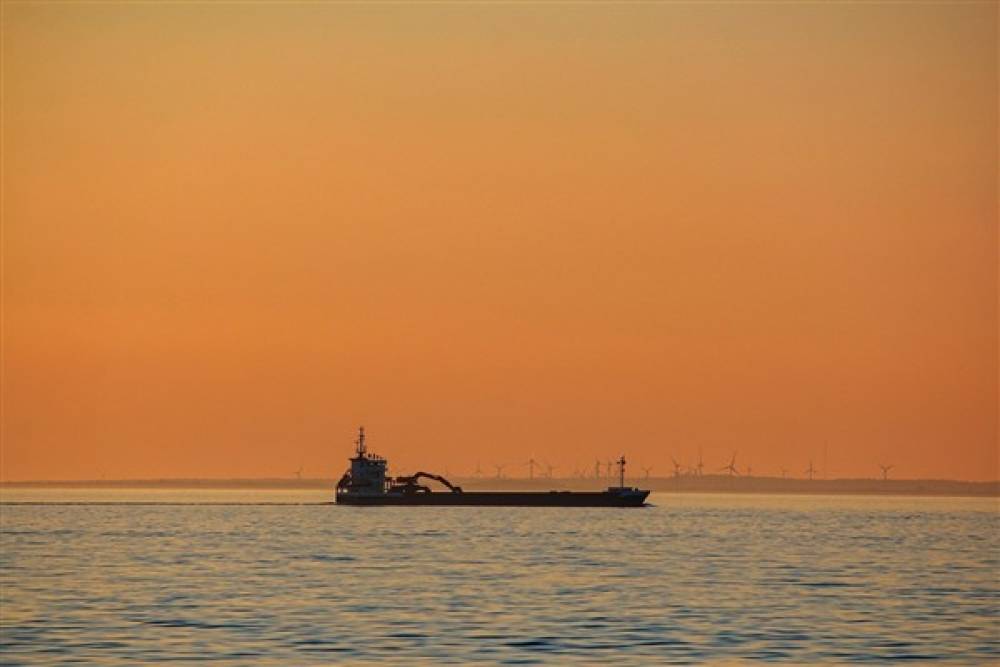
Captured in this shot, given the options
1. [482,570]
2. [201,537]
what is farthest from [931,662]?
[201,537]

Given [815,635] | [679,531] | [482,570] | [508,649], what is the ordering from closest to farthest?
[508,649] → [815,635] → [482,570] → [679,531]

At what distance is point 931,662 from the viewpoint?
5972cm

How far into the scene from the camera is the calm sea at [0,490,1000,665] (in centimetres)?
6200

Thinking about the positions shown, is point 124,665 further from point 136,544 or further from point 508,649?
point 136,544

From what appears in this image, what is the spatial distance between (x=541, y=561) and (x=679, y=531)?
251 ft

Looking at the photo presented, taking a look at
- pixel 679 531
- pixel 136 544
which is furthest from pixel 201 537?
pixel 679 531

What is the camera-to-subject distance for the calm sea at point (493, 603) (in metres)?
62.0

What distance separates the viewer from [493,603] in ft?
263

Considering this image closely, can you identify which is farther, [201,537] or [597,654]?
[201,537]

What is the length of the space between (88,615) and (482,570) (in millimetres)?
35005

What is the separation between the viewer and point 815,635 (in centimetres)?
6756

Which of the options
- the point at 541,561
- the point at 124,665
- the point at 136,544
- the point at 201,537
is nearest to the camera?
the point at 124,665

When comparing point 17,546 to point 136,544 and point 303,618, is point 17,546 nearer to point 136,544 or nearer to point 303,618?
point 136,544

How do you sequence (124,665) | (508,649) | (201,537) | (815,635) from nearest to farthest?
(124,665), (508,649), (815,635), (201,537)
